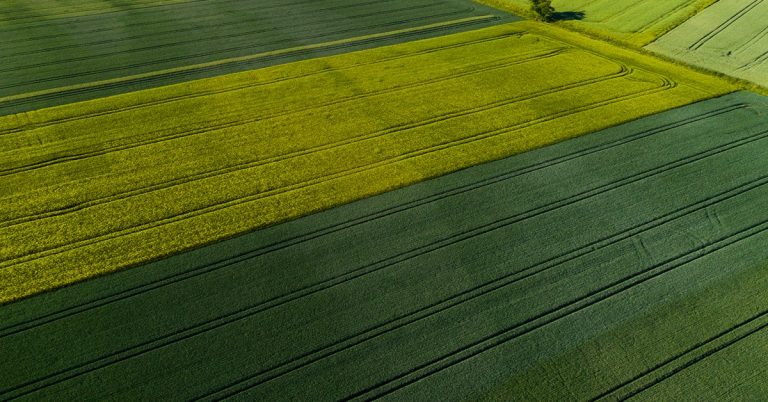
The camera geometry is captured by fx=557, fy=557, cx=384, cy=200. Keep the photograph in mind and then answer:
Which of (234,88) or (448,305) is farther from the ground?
(448,305)

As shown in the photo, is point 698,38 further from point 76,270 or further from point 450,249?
point 76,270

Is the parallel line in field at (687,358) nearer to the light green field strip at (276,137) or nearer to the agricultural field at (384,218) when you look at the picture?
the agricultural field at (384,218)

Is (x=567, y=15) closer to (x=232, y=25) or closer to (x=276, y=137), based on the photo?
(x=232, y=25)

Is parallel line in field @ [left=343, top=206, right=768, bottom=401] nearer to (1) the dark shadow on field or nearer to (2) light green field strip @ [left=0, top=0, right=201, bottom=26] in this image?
(1) the dark shadow on field

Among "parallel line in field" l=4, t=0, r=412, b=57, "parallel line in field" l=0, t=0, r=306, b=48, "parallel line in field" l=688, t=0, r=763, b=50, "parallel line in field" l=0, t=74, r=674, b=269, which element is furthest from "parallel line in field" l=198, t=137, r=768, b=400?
"parallel line in field" l=0, t=0, r=306, b=48

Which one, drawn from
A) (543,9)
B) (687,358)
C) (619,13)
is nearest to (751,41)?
(619,13)

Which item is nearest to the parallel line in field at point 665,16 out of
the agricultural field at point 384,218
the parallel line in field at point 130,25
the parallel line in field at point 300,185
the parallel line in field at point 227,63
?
the agricultural field at point 384,218
